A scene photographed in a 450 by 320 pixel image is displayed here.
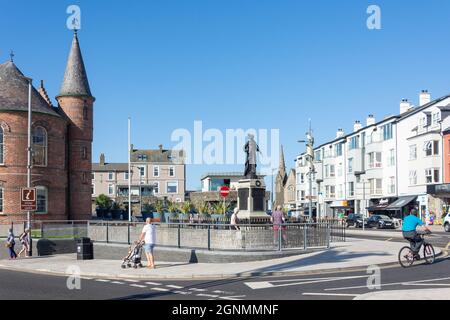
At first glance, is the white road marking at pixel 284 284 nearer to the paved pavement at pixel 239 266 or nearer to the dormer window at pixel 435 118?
the paved pavement at pixel 239 266

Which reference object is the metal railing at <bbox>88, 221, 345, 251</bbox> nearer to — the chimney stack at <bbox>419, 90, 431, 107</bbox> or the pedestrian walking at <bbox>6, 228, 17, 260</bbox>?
the pedestrian walking at <bbox>6, 228, 17, 260</bbox>

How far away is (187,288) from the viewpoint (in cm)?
1512

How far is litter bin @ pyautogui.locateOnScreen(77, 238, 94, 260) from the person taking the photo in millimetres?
24703

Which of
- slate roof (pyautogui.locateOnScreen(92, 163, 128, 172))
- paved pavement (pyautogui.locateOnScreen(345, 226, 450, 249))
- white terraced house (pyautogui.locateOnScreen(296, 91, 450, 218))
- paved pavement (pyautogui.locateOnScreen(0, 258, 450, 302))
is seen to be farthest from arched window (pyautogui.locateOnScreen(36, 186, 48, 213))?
slate roof (pyautogui.locateOnScreen(92, 163, 128, 172))

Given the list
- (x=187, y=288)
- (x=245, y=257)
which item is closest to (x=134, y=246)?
(x=245, y=257)

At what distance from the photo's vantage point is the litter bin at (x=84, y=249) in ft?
81.0

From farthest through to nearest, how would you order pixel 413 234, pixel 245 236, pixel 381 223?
pixel 381 223 < pixel 245 236 < pixel 413 234

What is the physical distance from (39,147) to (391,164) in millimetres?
40669

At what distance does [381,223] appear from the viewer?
51469 mm

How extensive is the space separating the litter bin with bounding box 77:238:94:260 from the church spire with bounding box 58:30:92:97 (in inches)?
1082

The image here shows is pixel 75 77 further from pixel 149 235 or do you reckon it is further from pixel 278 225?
pixel 149 235

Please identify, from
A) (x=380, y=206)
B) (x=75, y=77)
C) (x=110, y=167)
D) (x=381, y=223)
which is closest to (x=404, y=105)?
(x=380, y=206)

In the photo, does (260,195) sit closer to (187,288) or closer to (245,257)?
(245,257)

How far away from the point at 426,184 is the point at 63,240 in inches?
1622
